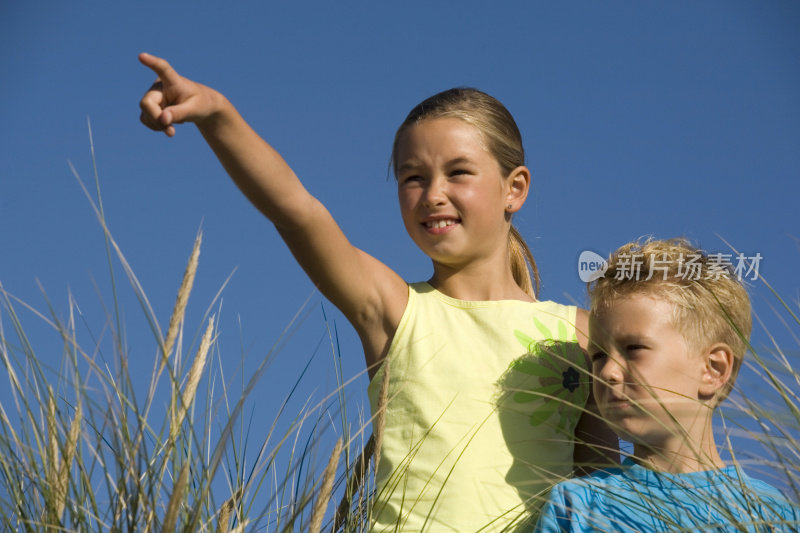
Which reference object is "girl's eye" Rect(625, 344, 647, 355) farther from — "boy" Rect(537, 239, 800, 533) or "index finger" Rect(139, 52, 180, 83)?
"index finger" Rect(139, 52, 180, 83)

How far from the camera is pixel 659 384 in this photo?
5.61 ft

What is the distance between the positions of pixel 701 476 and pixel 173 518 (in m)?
1.03

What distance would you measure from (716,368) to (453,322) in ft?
2.08

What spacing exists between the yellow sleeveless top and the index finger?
87 cm

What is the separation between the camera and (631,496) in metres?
1.68

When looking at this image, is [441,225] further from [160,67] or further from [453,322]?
[160,67]

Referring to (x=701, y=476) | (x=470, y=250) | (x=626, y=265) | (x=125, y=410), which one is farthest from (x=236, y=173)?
(x=701, y=476)

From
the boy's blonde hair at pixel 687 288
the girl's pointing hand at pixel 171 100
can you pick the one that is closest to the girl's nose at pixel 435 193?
the boy's blonde hair at pixel 687 288

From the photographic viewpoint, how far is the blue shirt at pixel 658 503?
4.77 feet

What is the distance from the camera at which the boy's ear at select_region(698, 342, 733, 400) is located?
1776mm

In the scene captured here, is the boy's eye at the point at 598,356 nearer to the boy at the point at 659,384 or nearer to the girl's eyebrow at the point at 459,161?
the boy at the point at 659,384

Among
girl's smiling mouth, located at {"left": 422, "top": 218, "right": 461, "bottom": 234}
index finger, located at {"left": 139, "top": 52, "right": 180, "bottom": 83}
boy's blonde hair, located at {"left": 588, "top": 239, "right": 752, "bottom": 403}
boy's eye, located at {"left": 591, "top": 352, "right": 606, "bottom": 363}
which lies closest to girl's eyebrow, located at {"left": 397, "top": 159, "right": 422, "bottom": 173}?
girl's smiling mouth, located at {"left": 422, "top": 218, "right": 461, "bottom": 234}

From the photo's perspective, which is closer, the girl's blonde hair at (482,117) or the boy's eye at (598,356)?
the boy's eye at (598,356)

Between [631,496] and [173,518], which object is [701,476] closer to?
[631,496]
